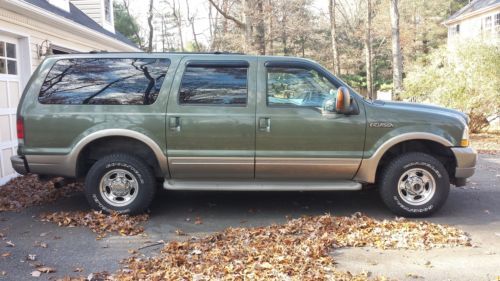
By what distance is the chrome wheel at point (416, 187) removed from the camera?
5.51 m

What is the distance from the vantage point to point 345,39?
39.2 m

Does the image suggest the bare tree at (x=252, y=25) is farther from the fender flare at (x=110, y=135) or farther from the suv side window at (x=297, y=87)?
the fender flare at (x=110, y=135)

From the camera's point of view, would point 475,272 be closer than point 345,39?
Yes

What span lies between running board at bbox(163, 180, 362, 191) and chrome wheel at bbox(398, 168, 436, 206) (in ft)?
1.83

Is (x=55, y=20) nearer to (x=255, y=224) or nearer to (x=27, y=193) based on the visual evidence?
(x=27, y=193)

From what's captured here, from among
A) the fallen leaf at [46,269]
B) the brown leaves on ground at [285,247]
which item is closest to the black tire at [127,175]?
the brown leaves on ground at [285,247]

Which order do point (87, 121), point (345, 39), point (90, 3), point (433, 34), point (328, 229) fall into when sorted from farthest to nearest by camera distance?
point (345, 39) < point (433, 34) < point (90, 3) < point (87, 121) < point (328, 229)

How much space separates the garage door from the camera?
25.7 feet

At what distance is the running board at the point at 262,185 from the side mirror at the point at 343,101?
922 millimetres

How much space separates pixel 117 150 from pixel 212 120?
4.33 feet

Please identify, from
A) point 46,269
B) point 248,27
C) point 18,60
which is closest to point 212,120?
point 46,269

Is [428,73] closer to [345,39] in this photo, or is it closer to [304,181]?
[304,181]

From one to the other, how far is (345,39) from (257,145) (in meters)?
36.0

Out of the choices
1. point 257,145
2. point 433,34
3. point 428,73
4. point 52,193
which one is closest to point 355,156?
point 257,145
